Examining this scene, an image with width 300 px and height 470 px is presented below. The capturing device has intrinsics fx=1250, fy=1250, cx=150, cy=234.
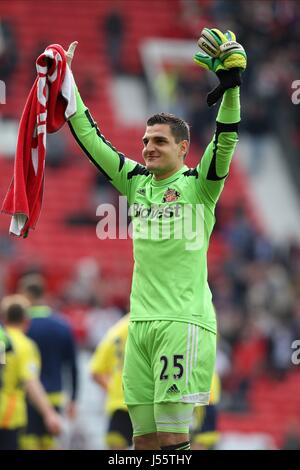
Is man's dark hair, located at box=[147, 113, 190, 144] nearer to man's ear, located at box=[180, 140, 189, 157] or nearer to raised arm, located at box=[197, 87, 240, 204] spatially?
man's ear, located at box=[180, 140, 189, 157]

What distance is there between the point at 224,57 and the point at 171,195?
88 centimetres

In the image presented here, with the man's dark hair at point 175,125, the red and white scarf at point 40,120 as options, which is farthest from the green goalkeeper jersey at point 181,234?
the red and white scarf at point 40,120

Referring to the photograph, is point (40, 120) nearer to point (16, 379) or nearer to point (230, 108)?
point (230, 108)

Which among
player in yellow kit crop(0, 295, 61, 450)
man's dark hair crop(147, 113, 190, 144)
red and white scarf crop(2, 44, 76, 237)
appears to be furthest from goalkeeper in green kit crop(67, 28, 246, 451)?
player in yellow kit crop(0, 295, 61, 450)

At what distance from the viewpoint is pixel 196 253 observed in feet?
24.1

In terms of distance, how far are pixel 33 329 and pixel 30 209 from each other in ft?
15.2

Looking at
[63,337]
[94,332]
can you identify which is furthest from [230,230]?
[63,337]

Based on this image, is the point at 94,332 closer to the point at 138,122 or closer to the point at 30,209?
the point at 138,122

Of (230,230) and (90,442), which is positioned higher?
(230,230)

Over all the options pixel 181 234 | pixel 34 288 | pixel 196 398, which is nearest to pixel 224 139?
pixel 181 234

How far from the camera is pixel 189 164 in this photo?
22.5m

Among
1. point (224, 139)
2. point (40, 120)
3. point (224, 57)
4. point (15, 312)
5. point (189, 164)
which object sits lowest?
point (15, 312)

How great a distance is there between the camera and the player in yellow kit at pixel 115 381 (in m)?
10.8

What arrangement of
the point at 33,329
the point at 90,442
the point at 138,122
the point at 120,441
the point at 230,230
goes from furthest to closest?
the point at 138,122 → the point at 230,230 → the point at 90,442 → the point at 33,329 → the point at 120,441
